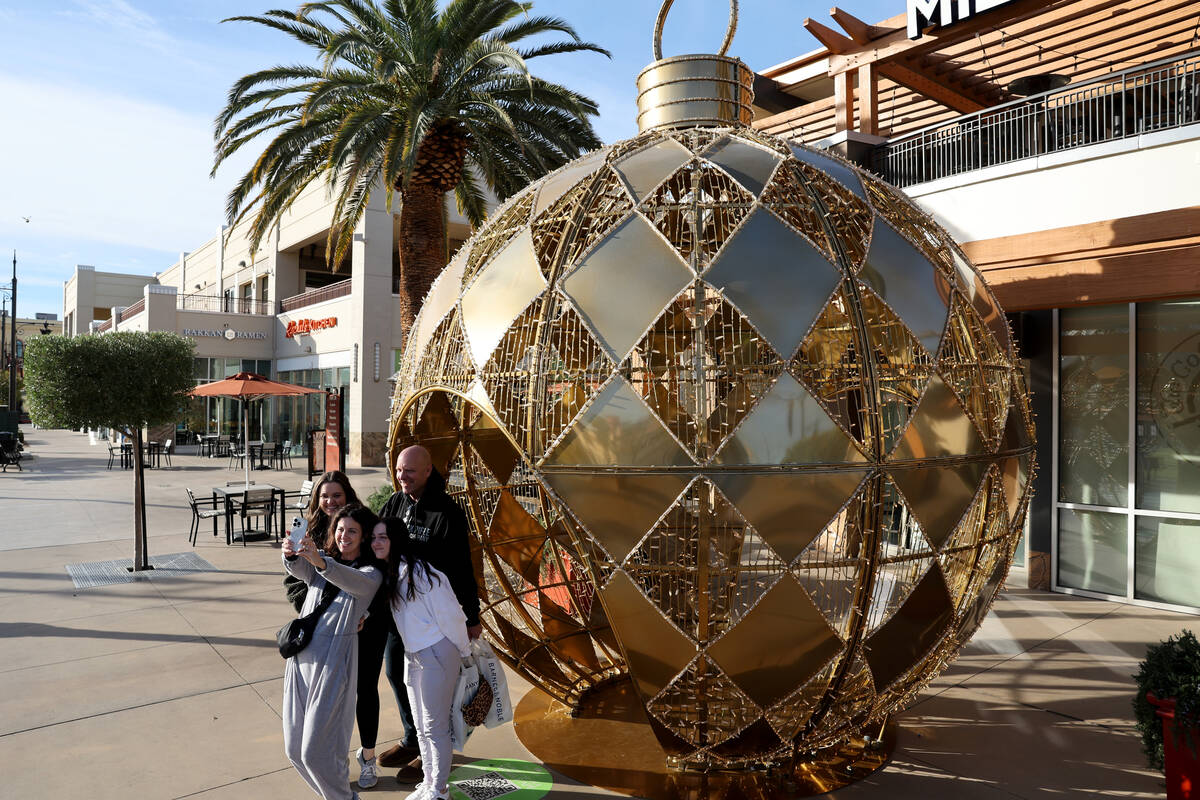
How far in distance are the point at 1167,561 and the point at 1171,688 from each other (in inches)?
230

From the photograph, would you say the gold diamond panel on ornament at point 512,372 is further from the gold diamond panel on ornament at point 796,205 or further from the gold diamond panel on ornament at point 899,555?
the gold diamond panel on ornament at point 899,555

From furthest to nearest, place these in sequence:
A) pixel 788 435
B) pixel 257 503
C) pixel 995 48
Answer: pixel 995 48 < pixel 257 503 < pixel 788 435

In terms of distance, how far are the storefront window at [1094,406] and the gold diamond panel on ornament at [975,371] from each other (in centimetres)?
589

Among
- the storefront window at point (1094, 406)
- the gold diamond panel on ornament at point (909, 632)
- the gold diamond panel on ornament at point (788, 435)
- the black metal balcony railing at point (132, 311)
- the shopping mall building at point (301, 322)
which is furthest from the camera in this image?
the black metal balcony railing at point (132, 311)

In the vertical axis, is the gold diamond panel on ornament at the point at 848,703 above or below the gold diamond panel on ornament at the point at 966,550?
below

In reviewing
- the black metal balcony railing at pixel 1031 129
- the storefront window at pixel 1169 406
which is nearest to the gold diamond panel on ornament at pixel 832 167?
the storefront window at pixel 1169 406

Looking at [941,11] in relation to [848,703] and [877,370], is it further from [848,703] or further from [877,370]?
[848,703]

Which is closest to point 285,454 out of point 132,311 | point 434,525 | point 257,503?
point 132,311

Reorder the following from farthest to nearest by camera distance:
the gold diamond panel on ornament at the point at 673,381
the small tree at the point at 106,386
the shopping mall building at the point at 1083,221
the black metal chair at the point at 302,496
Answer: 1. the black metal chair at the point at 302,496
2. the small tree at the point at 106,386
3. the shopping mall building at the point at 1083,221
4. the gold diamond panel on ornament at the point at 673,381

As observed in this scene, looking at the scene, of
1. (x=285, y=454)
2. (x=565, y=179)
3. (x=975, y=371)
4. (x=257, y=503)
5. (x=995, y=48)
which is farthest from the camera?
(x=285, y=454)

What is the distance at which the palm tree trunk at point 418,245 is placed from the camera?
11.0 metres

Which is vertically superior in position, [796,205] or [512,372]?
[796,205]

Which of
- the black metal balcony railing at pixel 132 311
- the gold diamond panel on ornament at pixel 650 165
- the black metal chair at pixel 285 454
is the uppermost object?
the black metal balcony railing at pixel 132 311

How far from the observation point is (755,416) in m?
3.49
